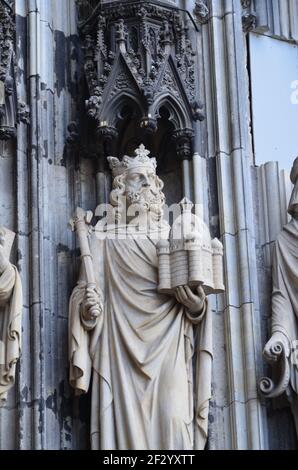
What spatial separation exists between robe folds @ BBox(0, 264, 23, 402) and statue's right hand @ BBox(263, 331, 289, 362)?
5.50 ft

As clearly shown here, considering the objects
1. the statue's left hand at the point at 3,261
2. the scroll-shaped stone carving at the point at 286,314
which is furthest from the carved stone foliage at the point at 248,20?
the statue's left hand at the point at 3,261

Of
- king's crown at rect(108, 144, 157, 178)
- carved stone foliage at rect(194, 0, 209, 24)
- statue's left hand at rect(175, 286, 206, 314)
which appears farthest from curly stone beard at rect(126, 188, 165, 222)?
carved stone foliage at rect(194, 0, 209, 24)

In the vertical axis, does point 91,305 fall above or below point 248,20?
below

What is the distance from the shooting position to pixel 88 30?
1633cm

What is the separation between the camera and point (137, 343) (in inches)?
598

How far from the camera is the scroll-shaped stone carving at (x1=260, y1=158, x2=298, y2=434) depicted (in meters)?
15.3

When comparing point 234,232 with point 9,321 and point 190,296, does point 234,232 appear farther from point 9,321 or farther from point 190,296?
point 9,321

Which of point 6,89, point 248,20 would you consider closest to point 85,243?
point 6,89

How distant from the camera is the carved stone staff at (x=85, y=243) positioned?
15224mm

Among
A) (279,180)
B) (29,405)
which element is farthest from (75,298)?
(279,180)

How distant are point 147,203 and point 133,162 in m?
0.34

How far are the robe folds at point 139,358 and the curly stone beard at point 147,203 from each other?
241mm

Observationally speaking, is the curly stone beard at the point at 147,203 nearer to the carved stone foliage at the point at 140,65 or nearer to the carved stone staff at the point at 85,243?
the carved stone staff at the point at 85,243
